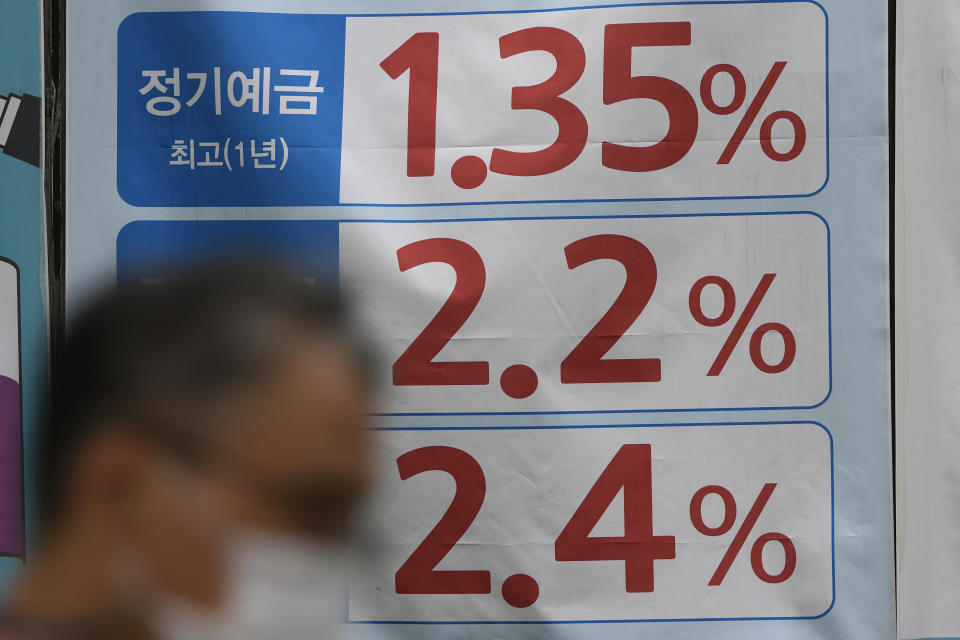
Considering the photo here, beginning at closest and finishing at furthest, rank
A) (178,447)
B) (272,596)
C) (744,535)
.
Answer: (178,447) < (272,596) < (744,535)

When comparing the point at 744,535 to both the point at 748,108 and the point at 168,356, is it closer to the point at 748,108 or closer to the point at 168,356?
the point at 748,108

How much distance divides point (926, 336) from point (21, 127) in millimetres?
1831

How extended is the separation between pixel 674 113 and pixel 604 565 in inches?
35.0

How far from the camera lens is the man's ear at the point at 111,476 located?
1.79ft

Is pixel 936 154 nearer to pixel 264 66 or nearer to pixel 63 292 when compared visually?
pixel 264 66

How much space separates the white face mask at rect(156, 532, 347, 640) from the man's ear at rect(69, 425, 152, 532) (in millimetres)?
70

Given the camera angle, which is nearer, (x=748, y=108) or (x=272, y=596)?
(x=272, y=596)

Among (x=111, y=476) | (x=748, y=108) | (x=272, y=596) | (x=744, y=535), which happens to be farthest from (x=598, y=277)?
(x=111, y=476)

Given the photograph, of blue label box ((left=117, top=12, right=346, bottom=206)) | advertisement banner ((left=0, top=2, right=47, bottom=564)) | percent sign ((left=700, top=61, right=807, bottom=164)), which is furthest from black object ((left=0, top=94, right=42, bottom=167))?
percent sign ((left=700, top=61, right=807, bottom=164))

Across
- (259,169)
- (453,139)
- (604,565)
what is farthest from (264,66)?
(604,565)

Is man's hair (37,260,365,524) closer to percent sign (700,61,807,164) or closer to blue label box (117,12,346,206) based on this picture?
blue label box (117,12,346,206)

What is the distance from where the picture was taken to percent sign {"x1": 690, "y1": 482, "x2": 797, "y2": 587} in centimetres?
168

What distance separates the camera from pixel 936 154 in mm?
1713

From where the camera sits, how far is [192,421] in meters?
0.55
